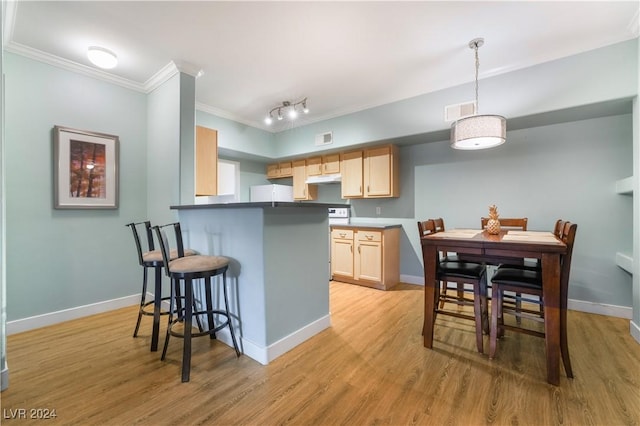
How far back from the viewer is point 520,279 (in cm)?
194

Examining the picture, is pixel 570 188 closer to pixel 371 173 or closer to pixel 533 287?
pixel 533 287

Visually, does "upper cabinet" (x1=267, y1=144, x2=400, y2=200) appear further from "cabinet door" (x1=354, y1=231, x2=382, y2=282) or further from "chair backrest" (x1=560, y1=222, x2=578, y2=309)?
"chair backrest" (x1=560, y1=222, x2=578, y2=309)

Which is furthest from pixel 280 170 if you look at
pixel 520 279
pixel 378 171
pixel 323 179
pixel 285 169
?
pixel 520 279

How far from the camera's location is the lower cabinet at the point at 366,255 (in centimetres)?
374

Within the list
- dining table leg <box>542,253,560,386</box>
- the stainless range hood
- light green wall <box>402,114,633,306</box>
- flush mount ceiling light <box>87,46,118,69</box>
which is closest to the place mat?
dining table leg <box>542,253,560,386</box>

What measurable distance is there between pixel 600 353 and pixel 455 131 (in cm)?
201

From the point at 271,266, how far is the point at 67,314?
2.32 m

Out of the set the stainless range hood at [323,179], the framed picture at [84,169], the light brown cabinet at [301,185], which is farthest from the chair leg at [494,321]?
the framed picture at [84,169]

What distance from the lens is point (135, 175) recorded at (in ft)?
10.4

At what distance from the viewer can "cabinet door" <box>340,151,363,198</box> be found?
420 cm

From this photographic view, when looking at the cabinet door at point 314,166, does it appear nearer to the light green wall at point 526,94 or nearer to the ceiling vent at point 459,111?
the light green wall at point 526,94

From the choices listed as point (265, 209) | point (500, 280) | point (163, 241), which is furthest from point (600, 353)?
point (163, 241)

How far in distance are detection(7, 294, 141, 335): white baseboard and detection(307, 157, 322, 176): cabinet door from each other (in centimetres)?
302

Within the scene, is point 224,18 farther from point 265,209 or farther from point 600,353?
point 600,353
